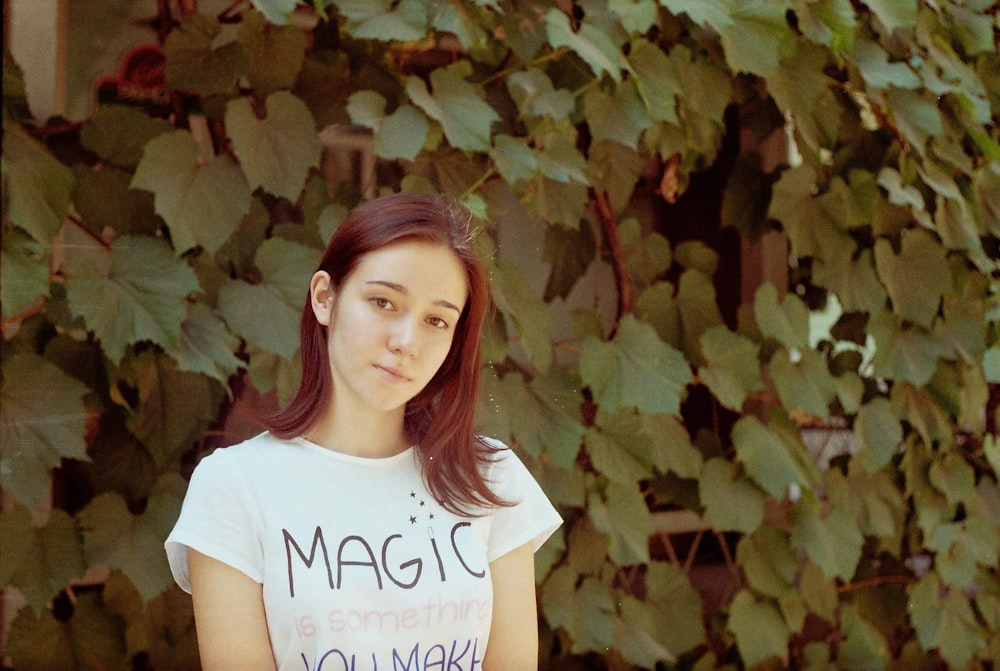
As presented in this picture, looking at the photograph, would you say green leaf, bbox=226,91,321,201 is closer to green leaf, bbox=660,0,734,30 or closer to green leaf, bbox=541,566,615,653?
green leaf, bbox=660,0,734,30

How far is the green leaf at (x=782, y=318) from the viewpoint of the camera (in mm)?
1797

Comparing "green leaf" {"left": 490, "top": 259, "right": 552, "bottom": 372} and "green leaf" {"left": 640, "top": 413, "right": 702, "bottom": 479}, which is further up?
"green leaf" {"left": 490, "top": 259, "right": 552, "bottom": 372}

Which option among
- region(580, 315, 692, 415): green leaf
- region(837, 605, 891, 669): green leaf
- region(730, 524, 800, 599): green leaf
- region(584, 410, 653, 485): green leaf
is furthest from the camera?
region(837, 605, 891, 669): green leaf

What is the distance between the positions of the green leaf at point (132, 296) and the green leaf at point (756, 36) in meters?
0.88

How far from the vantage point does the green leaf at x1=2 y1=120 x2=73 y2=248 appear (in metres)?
1.18

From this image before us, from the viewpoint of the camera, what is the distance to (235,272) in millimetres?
1358

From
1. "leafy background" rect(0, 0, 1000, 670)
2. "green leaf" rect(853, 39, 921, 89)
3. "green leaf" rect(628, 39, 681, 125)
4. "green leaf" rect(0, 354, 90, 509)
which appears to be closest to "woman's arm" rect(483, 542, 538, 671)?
Answer: "leafy background" rect(0, 0, 1000, 670)

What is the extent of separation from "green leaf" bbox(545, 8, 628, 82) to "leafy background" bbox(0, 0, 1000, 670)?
0.01 m

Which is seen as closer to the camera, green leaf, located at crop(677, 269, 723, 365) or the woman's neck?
the woman's neck

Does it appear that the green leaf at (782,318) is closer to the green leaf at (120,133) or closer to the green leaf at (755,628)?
the green leaf at (755,628)

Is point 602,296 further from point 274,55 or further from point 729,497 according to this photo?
point 274,55

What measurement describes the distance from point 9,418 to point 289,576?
70 centimetres

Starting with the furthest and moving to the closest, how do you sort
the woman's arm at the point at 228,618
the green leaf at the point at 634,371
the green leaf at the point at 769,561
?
the green leaf at the point at 769,561, the green leaf at the point at 634,371, the woman's arm at the point at 228,618

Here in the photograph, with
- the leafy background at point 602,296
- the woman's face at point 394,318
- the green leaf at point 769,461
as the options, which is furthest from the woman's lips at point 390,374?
the green leaf at point 769,461
